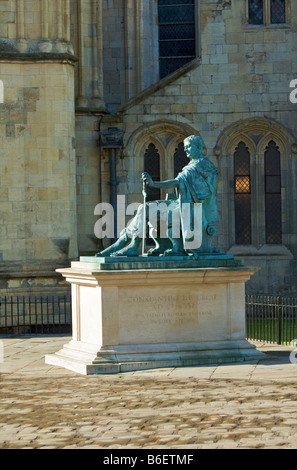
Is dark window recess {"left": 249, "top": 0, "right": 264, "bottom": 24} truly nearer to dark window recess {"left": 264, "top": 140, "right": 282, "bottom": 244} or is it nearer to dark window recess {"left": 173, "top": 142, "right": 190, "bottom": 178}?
dark window recess {"left": 264, "top": 140, "right": 282, "bottom": 244}

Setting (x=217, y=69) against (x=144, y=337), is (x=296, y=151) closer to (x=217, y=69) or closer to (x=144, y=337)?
(x=217, y=69)

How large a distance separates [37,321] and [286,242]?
265 inches

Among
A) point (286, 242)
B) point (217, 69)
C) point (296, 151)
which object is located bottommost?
point (286, 242)

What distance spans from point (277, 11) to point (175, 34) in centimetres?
320

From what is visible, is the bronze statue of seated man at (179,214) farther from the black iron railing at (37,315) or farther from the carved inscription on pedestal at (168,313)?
the black iron railing at (37,315)

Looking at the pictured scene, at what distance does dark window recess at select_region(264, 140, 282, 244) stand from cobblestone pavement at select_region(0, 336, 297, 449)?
895 cm

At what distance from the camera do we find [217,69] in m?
24.4

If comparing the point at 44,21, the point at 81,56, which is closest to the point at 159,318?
the point at 44,21

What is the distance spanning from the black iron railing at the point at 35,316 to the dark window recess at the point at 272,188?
5.93m

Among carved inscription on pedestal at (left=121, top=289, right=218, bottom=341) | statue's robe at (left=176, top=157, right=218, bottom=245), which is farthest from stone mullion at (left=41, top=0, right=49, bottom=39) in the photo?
carved inscription on pedestal at (left=121, top=289, right=218, bottom=341)

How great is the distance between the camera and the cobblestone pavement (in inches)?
384

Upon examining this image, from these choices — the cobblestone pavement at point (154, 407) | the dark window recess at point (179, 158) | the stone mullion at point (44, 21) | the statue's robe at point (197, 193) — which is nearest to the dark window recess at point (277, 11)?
the dark window recess at point (179, 158)

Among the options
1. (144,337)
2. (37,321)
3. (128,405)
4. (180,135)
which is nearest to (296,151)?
(180,135)

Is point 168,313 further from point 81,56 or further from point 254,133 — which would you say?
point 81,56
